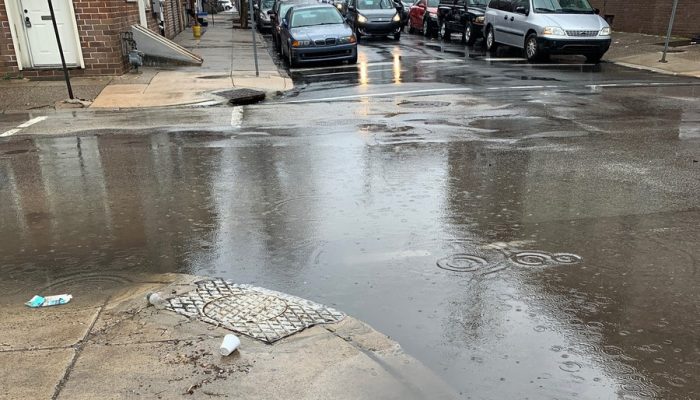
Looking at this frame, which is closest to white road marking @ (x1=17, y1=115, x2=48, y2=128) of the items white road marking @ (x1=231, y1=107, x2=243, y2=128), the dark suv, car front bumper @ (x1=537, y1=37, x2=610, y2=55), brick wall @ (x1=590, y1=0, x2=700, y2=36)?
white road marking @ (x1=231, y1=107, x2=243, y2=128)

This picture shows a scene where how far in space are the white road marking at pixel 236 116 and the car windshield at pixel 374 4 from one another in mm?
14268

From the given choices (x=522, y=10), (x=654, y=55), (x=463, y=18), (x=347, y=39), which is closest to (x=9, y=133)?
(x=347, y=39)

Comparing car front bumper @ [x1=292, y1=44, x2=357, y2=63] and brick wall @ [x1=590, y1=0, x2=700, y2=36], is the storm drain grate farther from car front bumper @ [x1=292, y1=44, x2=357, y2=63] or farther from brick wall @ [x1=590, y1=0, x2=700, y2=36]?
brick wall @ [x1=590, y1=0, x2=700, y2=36]

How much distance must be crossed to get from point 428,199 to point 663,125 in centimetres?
492

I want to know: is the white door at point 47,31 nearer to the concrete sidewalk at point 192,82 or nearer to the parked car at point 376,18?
the concrete sidewalk at point 192,82

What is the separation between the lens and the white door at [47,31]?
13.4m

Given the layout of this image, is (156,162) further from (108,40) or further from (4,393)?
(108,40)

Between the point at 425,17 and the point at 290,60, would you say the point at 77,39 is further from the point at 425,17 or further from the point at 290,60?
the point at 425,17

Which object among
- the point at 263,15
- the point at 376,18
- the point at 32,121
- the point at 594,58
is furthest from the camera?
the point at 263,15

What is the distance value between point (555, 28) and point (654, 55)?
10.9 feet

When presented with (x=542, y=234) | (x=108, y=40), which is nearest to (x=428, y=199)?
(x=542, y=234)

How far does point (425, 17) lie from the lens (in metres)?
25.8

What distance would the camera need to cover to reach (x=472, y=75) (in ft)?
47.9

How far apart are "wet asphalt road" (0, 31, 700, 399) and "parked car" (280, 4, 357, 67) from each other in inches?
258
